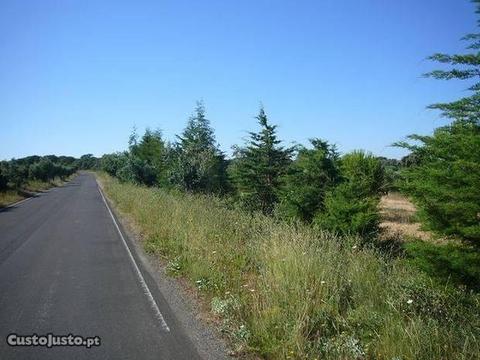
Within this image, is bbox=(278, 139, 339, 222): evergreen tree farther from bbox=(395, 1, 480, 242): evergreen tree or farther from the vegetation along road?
bbox=(395, 1, 480, 242): evergreen tree

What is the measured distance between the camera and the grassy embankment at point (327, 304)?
4.96 m

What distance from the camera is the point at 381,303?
A: 6.12m

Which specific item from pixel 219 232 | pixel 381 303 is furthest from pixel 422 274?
pixel 219 232

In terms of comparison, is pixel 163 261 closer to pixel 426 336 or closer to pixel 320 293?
pixel 320 293

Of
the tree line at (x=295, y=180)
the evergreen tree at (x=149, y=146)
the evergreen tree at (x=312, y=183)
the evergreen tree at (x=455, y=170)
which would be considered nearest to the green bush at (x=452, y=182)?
the evergreen tree at (x=455, y=170)

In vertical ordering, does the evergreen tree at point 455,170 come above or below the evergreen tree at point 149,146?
below

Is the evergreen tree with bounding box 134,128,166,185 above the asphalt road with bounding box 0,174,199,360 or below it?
above

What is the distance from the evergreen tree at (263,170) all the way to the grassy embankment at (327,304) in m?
15.8

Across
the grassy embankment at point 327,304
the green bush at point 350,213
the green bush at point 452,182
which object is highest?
the green bush at point 452,182

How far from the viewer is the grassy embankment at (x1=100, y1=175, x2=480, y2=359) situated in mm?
4965

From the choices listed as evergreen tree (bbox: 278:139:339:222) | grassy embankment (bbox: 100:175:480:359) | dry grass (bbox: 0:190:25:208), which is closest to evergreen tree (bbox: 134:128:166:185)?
dry grass (bbox: 0:190:25:208)

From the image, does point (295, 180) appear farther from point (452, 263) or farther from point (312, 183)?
point (452, 263)

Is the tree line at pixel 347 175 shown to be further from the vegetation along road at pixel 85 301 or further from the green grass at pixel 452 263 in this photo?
the vegetation along road at pixel 85 301

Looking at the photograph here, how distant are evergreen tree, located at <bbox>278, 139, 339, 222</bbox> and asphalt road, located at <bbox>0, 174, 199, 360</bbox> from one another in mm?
Result: 8565
